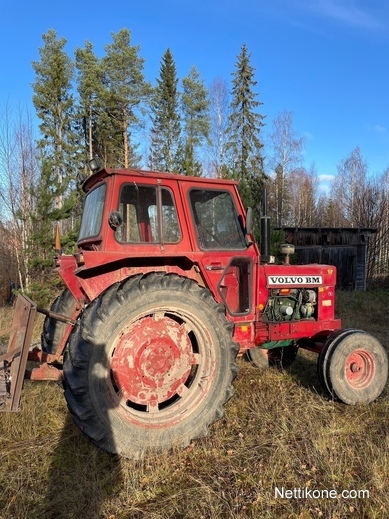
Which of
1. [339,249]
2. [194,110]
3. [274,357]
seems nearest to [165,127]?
[194,110]

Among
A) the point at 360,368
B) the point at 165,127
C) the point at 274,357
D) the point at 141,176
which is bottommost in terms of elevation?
the point at 274,357

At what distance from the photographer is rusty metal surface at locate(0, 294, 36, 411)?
329 centimetres

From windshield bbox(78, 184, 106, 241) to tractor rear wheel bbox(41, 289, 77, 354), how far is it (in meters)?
0.82

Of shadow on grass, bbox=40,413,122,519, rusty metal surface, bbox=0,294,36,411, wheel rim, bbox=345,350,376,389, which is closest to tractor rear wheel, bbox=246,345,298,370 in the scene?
wheel rim, bbox=345,350,376,389

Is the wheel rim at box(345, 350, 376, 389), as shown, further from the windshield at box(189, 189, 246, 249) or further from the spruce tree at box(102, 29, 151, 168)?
the spruce tree at box(102, 29, 151, 168)

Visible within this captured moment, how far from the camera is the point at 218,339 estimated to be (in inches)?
147

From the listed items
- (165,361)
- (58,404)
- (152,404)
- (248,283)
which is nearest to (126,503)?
(152,404)

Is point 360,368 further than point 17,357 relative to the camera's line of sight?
Yes

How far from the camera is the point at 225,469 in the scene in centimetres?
313

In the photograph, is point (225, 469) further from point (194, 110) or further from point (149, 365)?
point (194, 110)

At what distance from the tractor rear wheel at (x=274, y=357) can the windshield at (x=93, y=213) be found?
9.13 feet

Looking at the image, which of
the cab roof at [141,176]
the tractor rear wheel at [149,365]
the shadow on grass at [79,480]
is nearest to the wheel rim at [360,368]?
the tractor rear wheel at [149,365]

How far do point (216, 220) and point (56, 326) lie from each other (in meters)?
2.18

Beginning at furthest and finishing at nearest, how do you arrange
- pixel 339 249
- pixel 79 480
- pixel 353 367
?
1. pixel 339 249
2. pixel 353 367
3. pixel 79 480
